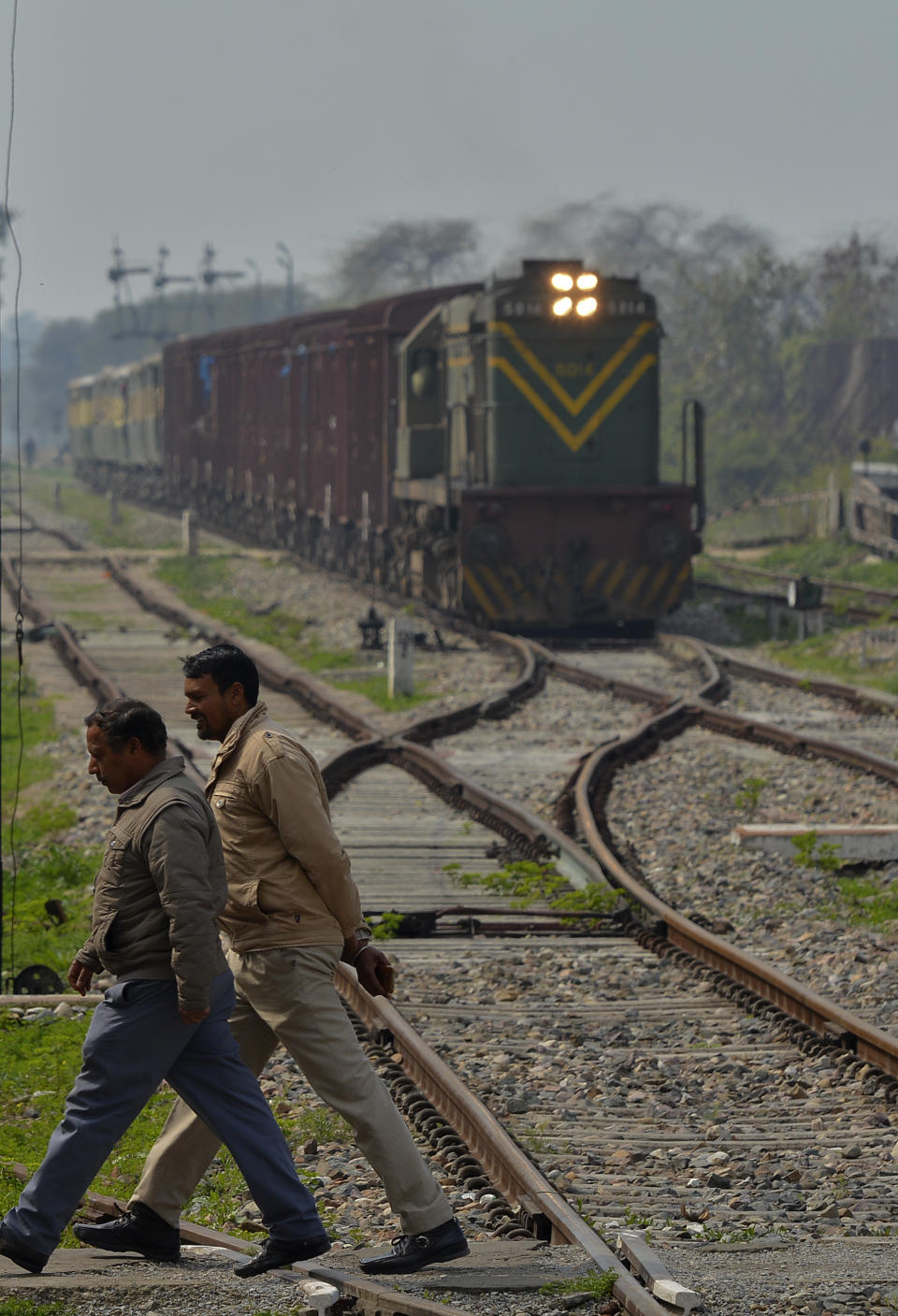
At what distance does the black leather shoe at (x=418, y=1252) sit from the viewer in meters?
4.95

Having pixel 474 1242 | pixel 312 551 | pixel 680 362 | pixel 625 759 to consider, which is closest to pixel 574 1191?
pixel 474 1242

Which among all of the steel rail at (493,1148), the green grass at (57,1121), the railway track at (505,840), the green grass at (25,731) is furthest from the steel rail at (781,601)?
the green grass at (57,1121)

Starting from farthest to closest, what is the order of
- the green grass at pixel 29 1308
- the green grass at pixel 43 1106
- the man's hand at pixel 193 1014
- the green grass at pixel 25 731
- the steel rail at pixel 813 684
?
the steel rail at pixel 813 684 → the green grass at pixel 25 731 → the green grass at pixel 43 1106 → the man's hand at pixel 193 1014 → the green grass at pixel 29 1308

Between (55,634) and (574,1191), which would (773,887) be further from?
(55,634)

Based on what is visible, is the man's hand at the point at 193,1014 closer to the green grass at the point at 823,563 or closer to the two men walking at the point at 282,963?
the two men walking at the point at 282,963

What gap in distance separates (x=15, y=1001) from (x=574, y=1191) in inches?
118

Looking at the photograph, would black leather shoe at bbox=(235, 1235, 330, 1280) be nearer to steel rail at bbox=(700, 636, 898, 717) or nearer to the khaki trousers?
the khaki trousers

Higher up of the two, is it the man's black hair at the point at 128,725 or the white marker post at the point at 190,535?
the man's black hair at the point at 128,725

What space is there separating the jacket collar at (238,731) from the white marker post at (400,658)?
12081 mm

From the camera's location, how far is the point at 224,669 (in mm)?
5180

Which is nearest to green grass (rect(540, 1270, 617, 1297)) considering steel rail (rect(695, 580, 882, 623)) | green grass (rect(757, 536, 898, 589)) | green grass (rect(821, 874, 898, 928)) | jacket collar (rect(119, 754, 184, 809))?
jacket collar (rect(119, 754, 184, 809))

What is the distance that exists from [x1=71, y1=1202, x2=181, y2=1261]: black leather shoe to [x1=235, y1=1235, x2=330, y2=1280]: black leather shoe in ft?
0.78

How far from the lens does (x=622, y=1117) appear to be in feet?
21.4

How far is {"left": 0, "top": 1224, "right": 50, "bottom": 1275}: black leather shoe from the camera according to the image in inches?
191
